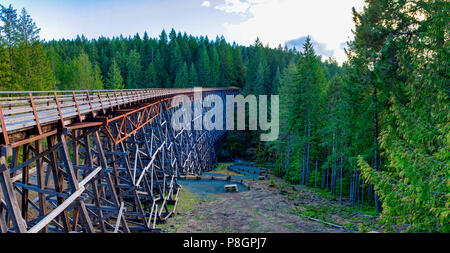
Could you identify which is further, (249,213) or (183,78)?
(183,78)

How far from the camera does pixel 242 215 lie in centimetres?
1348

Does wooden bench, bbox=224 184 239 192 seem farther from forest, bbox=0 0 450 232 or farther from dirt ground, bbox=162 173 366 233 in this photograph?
forest, bbox=0 0 450 232

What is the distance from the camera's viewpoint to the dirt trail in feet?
38.0

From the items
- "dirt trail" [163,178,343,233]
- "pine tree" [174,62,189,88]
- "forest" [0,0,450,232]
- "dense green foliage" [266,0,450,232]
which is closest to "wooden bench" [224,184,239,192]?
"dirt trail" [163,178,343,233]

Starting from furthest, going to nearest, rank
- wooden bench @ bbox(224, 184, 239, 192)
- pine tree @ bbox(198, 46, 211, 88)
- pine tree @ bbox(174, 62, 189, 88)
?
1. pine tree @ bbox(198, 46, 211, 88)
2. pine tree @ bbox(174, 62, 189, 88)
3. wooden bench @ bbox(224, 184, 239, 192)

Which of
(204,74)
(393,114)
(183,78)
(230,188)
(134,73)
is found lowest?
(230,188)

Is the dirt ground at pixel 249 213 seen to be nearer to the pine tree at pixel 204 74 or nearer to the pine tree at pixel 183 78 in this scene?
the pine tree at pixel 183 78

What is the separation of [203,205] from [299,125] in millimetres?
14725

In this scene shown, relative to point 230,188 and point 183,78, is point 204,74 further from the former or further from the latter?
point 230,188

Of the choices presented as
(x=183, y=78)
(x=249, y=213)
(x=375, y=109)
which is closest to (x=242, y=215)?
(x=249, y=213)

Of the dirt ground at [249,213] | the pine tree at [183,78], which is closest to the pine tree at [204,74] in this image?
the pine tree at [183,78]

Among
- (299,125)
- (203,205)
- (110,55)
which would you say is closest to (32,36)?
(203,205)

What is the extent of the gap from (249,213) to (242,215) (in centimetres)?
57
